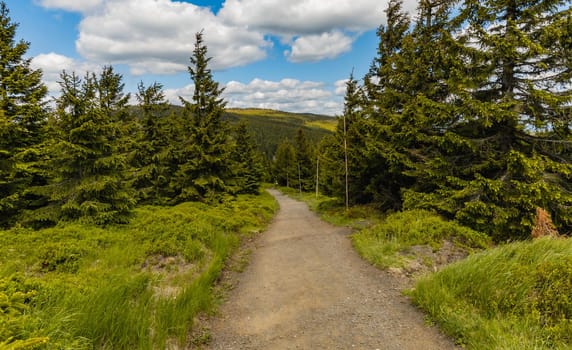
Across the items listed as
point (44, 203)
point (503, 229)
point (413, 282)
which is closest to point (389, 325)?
point (413, 282)

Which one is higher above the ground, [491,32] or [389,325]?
[491,32]

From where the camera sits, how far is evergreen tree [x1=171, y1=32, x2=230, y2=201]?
1627cm

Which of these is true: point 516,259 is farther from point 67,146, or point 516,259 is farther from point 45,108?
point 45,108

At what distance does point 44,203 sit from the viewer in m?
10.5

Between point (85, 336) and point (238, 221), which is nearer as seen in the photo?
point (85, 336)

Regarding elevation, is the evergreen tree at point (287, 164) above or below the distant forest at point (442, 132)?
below

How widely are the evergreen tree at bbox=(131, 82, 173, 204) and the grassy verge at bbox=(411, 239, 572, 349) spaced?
630 inches

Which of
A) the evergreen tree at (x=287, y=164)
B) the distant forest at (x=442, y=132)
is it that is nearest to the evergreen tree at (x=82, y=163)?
the distant forest at (x=442, y=132)

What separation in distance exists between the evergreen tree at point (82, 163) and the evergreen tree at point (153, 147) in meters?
7.49

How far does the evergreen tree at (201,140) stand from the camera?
16.3 meters

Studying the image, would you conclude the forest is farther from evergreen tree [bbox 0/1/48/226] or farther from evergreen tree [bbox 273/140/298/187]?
evergreen tree [bbox 273/140/298/187]

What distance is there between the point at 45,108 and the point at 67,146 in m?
5.23

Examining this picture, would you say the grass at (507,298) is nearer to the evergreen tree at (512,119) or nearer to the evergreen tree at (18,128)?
the evergreen tree at (512,119)

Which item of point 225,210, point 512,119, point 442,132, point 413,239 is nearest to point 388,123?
point 442,132
